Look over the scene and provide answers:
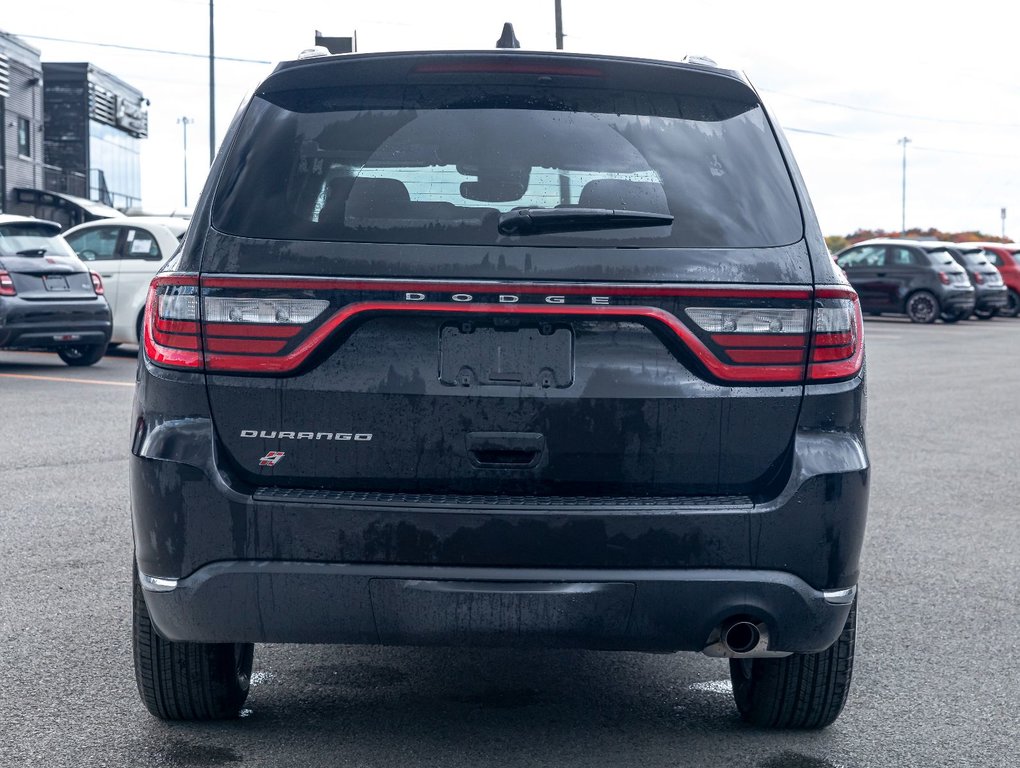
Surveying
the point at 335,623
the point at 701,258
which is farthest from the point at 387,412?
the point at 701,258

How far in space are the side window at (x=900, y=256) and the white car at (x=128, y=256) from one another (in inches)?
717

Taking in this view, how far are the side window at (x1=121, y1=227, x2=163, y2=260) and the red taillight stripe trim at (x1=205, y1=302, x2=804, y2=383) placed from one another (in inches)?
536

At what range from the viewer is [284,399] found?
3248 mm

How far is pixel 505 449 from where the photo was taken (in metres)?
3.23

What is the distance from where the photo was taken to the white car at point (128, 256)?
16359 mm

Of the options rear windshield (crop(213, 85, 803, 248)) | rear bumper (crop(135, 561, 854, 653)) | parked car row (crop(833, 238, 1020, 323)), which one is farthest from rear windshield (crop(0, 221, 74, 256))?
parked car row (crop(833, 238, 1020, 323))

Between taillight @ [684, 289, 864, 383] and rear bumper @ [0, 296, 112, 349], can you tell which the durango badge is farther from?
rear bumper @ [0, 296, 112, 349]

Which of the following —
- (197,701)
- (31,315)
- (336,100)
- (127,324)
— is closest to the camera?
(336,100)

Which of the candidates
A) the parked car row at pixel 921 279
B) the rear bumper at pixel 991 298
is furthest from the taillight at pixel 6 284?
the rear bumper at pixel 991 298

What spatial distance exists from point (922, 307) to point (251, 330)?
28.6m

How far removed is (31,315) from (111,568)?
31.1 ft

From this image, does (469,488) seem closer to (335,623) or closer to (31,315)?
(335,623)

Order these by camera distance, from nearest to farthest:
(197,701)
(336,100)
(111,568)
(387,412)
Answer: (387,412)
(336,100)
(197,701)
(111,568)

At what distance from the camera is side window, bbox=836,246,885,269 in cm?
3075
